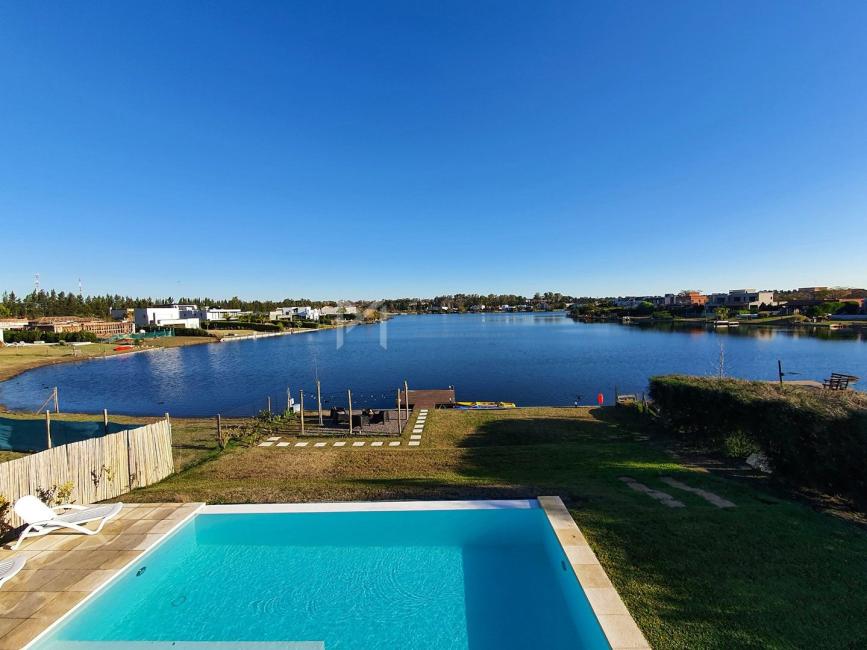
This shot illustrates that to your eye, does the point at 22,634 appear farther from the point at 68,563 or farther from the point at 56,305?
the point at 56,305

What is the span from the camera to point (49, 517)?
18.3 feet

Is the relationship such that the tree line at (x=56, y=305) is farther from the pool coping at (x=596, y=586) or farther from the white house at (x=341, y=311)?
the pool coping at (x=596, y=586)

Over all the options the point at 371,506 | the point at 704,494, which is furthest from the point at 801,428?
the point at 371,506

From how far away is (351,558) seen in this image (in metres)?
5.54

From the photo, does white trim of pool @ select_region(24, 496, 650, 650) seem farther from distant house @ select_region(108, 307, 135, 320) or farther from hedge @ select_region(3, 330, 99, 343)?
distant house @ select_region(108, 307, 135, 320)

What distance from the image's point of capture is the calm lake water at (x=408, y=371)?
26109mm

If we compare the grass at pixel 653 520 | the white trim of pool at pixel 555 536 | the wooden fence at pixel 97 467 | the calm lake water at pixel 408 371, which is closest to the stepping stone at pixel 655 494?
the grass at pixel 653 520

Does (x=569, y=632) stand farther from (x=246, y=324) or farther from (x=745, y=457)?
(x=246, y=324)

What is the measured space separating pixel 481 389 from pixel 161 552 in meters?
23.5

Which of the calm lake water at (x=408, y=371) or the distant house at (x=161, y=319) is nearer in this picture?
the calm lake water at (x=408, y=371)

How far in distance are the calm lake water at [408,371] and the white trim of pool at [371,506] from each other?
17285mm

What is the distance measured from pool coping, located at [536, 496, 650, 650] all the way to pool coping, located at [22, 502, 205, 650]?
5.03 meters

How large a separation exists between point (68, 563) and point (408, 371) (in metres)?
30.7

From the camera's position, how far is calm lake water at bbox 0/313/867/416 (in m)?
26.1
